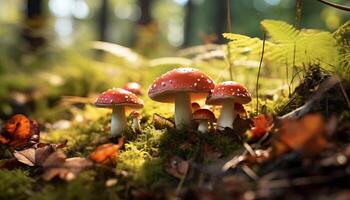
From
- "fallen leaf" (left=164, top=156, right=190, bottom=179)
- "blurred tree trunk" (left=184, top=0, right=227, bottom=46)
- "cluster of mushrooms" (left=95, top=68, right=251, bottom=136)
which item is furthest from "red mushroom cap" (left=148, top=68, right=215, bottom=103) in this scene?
"blurred tree trunk" (left=184, top=0, right=227, bottom=46)

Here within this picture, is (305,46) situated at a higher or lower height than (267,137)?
higher

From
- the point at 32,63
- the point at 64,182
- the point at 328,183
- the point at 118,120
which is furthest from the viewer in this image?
the point at 32,63

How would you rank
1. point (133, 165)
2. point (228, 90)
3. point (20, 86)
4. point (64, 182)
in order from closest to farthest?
point (64, 182) < point (133, 165) < point (228, 90) < point (20, 86)

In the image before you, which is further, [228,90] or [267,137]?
[228,90]

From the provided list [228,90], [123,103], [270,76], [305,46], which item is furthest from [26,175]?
[270,76]

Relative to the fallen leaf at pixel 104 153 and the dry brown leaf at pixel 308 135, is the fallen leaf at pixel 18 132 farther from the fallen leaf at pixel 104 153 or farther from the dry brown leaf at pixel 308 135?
the dry brown leaf at pixel 308 135

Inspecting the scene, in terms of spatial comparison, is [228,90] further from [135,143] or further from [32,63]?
[32,63]

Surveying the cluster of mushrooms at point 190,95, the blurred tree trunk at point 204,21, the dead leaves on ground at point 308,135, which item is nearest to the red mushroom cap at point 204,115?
the cluster of mushrooms at point 190,95
